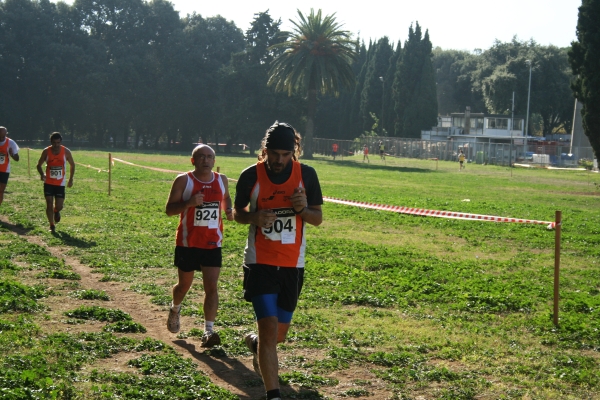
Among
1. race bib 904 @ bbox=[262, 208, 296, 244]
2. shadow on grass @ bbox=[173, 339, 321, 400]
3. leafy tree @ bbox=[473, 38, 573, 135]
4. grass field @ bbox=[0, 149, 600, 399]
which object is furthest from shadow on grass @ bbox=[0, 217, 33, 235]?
leafy tree @ bbox=[473, 38, 573, 135]

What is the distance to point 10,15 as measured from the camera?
82.2 meters

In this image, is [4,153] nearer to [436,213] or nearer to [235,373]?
[436,213]

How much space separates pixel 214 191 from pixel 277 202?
2.14 m

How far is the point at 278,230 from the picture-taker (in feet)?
17.8

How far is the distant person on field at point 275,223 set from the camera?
17.4 ft

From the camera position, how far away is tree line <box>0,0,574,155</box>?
8062 cm

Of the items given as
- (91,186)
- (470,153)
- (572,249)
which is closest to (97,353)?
A: (572,249)

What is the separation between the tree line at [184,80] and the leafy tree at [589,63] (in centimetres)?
3841

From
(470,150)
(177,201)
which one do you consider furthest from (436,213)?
(470,150)

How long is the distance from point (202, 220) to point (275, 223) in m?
2.10

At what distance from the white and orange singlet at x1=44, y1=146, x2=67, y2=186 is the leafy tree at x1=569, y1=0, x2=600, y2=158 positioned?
1170 inches

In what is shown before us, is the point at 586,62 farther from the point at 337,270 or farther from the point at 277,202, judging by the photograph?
the point at 277,202

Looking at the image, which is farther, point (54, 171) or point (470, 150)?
point (470, 150)

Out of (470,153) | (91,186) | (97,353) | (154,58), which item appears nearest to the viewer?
(97,353)
